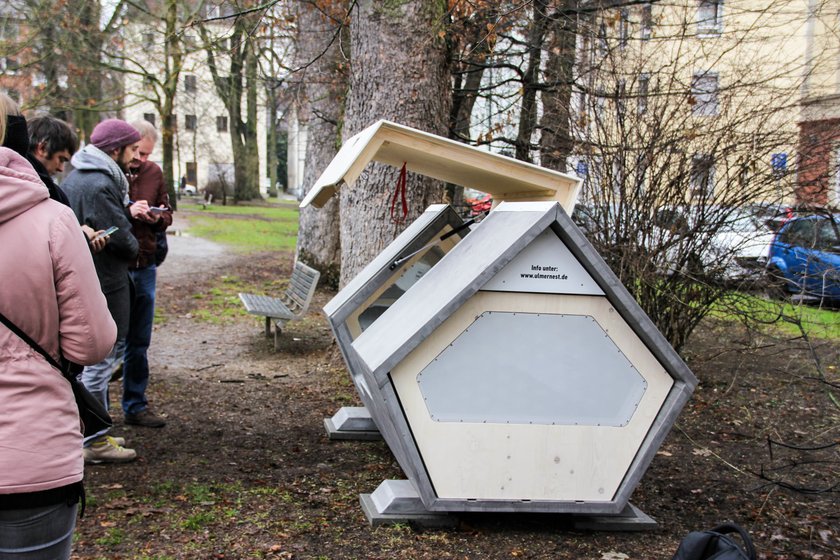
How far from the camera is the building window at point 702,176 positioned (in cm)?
622

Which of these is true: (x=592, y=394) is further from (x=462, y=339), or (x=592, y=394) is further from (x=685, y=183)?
(x=685, y=183)

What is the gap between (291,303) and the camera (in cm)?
935

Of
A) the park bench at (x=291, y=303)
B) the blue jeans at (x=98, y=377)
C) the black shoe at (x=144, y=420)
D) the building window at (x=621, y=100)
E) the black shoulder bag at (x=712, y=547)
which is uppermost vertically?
the building window at (x=621, y=100)

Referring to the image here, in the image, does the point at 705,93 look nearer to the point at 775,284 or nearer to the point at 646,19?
the point at 775,284

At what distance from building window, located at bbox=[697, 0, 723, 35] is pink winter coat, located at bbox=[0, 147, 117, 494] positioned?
18.6 feet

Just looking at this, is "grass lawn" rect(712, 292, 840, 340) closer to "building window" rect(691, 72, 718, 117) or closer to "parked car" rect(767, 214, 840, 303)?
"parked car" rect(767, 214, 840, 303)

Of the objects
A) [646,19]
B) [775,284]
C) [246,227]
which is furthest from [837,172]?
[246,227]

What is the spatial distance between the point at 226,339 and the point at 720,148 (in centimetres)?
552

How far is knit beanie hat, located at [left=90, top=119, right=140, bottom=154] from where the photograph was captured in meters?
4.71

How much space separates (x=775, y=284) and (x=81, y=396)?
502 cm

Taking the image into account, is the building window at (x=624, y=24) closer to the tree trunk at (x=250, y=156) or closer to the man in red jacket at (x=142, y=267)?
the man in red jacket at (x=142, y=267)

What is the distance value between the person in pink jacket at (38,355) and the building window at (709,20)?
5660 mm

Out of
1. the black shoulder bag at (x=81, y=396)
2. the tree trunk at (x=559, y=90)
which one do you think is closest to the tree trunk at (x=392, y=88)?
the tree trunk at (x=559, y=90)

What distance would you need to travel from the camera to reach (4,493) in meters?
2.18
